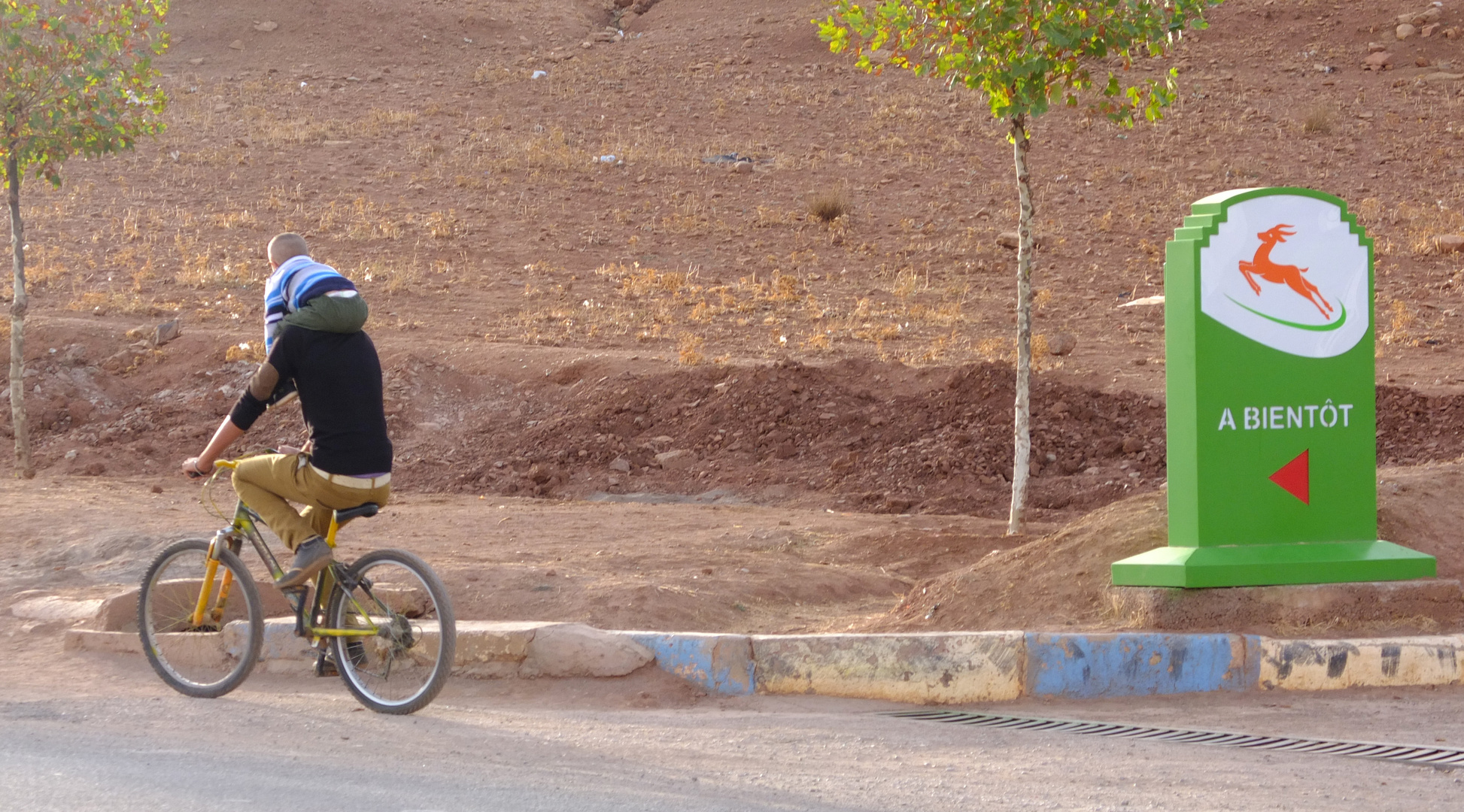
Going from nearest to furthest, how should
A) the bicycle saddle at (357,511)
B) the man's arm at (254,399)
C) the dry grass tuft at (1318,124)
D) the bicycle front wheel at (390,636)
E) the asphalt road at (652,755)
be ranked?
1. the asphalt road at (652,755)
2. the man's arm at (254,399)
3. the bicycle front wheel at (390,636)
4. the bicycle saddle at (357,511)
5. the dry grass tuft at (1318,124)

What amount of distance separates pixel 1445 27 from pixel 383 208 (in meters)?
25.4

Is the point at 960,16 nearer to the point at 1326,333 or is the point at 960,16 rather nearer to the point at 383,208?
the point at 1326,333

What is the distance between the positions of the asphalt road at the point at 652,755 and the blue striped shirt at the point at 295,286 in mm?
1605

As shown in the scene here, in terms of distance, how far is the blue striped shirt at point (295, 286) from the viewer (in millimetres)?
5832

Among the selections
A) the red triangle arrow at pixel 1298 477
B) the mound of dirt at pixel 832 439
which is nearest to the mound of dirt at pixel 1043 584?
the red triangle arrow at pixel 1298 477

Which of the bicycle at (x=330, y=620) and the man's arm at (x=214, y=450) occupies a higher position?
the man's arm at (x=214, y=450)

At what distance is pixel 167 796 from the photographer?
4551mm

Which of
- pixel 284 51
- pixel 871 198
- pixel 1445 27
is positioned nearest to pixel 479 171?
pixel 871 198

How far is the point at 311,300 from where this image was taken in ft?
19.1

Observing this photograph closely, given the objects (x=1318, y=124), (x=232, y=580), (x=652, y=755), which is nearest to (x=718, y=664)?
(x=652, y=755)

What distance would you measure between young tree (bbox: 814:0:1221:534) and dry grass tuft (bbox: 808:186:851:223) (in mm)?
15395

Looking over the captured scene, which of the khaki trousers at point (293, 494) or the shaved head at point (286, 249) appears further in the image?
the shaved head at point (286, 249)

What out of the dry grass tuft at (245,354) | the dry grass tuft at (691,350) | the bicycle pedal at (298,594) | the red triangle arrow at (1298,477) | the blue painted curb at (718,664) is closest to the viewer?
the bicycle pedal at (298,594)

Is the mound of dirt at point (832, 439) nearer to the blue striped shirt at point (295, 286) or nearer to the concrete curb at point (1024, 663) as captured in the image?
the concrete curb at point (1024, 663)
